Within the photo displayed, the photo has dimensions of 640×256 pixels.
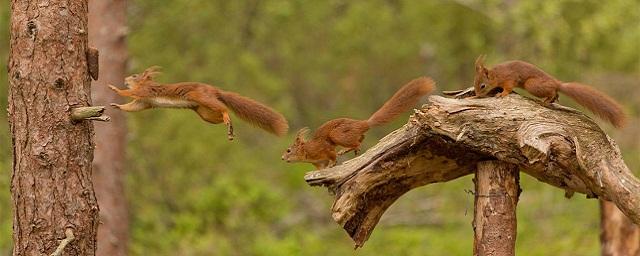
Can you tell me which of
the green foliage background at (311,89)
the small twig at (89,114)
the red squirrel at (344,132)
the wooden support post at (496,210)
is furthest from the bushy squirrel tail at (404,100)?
the green foliage background at (311,89)

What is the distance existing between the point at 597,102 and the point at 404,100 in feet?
2.63

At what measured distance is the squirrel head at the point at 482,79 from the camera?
15.2 ft

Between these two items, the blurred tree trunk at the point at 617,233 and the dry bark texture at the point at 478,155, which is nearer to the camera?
the dry bark texture at the point at 478,155

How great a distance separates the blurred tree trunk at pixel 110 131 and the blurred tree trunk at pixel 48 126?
3.31 m

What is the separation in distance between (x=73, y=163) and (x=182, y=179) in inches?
283

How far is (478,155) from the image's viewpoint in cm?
471

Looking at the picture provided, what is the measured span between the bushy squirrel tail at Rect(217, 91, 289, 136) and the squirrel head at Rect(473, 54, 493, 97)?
2.85ft

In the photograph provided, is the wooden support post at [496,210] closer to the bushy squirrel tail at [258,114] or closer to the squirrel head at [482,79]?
the squirrel head at [482,79]

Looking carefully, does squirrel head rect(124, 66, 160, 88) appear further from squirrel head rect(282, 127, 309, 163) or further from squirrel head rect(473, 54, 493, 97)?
squirrel head rect(473, 54, 493, 97)

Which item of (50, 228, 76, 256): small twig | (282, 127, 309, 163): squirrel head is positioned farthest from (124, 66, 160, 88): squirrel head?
(282, 127, 309, 163): squirrel head

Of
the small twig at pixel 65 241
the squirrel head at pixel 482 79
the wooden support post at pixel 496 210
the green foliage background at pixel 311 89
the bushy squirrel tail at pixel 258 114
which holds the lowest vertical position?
the small twig at pixel 65 241

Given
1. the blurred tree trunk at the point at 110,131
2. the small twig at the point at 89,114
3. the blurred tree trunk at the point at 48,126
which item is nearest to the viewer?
the small twig at the point at 89,114

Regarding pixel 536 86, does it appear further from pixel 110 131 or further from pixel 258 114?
pixel 110 131

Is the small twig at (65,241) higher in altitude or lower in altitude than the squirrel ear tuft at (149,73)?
lower
